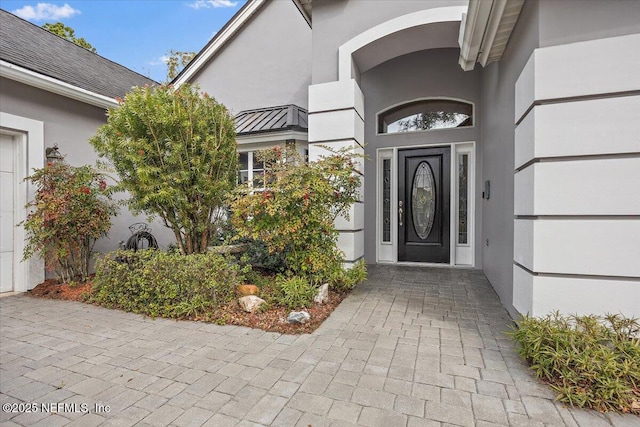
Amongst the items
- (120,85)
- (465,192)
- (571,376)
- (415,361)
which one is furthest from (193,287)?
(120,85)

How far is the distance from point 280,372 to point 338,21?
5137 mm

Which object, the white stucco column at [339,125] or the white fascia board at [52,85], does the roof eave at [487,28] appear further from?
the white fascia board at [52,85]

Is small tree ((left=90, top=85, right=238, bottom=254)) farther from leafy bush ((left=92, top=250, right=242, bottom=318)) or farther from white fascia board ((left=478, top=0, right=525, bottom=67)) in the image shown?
white fascia board ((left=478, top=0, right=525, bottom=67))

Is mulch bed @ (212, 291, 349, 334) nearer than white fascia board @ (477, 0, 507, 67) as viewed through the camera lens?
No

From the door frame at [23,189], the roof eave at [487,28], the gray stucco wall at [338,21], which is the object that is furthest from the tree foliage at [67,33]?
the roof eave at [487,28]

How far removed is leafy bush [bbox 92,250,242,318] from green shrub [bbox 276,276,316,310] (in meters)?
0.65

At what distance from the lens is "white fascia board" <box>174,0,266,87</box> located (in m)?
7.97

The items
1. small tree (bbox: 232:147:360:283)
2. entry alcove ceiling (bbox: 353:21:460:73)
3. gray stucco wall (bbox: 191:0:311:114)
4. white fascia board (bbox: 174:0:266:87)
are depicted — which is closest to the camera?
small tree (bbox: 232:147:360:283)

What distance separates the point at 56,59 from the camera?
6359mm

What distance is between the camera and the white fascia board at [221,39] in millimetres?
7971

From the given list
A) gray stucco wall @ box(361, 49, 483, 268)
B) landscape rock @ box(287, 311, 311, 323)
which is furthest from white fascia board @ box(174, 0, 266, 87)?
landscape rock @ box(287, 311, 311, 323)

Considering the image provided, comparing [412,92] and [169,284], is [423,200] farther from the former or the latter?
[169,284]

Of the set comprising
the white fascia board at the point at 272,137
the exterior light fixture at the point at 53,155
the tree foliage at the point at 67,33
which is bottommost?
the exterior light fixture at the point at 53,155

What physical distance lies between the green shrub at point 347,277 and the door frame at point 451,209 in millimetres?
1843
